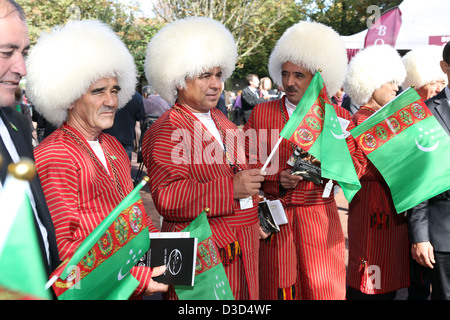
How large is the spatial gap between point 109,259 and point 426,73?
3560 millimetres

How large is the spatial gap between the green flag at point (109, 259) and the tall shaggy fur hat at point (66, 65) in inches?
26.3

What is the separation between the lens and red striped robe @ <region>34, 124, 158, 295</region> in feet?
5.96

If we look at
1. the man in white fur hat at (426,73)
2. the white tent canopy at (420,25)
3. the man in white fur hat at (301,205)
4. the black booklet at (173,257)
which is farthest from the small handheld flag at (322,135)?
the white tent canopy at (420,25)

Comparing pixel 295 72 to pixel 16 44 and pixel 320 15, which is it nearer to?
pixel 16 44

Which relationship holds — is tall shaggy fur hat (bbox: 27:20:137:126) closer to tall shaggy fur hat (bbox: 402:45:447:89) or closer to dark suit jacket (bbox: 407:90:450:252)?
dark suit jacket (bbox: 407:90:450:252)

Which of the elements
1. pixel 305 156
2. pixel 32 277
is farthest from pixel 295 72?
pixel 32 277

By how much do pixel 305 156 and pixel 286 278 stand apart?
878 mm

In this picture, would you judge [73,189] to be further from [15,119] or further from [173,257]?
[173,257]

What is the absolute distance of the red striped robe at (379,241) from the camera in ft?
11.4

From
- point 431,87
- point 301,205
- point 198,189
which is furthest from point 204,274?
point 431,87

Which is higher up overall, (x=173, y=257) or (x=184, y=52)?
(x=184, y=52)

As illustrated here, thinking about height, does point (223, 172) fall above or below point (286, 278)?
above

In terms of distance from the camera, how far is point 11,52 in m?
1.51

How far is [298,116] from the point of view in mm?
2689
